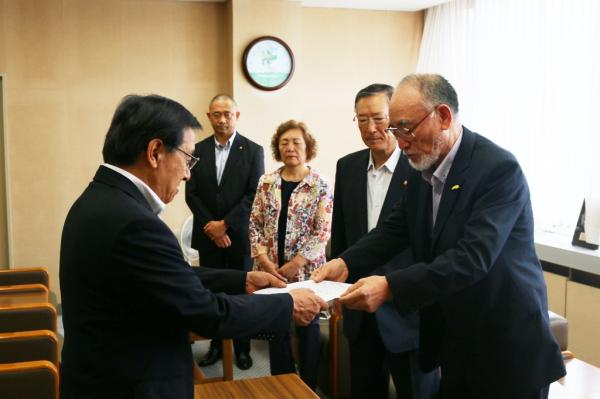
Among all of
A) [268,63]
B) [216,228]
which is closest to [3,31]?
[268,63]

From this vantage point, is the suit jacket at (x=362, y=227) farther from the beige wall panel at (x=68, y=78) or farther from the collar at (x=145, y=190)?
the beige wall panel at (x=68, y=78)

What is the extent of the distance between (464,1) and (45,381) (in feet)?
15.8

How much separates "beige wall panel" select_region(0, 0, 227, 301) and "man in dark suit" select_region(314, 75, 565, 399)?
14.1 ft

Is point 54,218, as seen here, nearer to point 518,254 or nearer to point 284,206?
point 284,206

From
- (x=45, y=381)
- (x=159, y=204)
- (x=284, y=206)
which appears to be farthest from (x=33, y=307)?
(x=159, y=204)

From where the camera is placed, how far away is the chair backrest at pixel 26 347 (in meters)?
2.52

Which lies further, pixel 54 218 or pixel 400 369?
pixel 54 218

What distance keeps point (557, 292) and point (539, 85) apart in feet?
5.65

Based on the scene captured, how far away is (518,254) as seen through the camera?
1.80 m

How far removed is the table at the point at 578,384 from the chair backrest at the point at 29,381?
6.33ft

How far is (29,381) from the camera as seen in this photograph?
221 centimetres

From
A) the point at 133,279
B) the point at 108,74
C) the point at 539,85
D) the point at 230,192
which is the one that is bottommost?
the point at 230,192

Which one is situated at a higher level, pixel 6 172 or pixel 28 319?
pixel 6 172

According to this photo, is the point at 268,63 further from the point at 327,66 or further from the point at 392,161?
the point at 392,161
